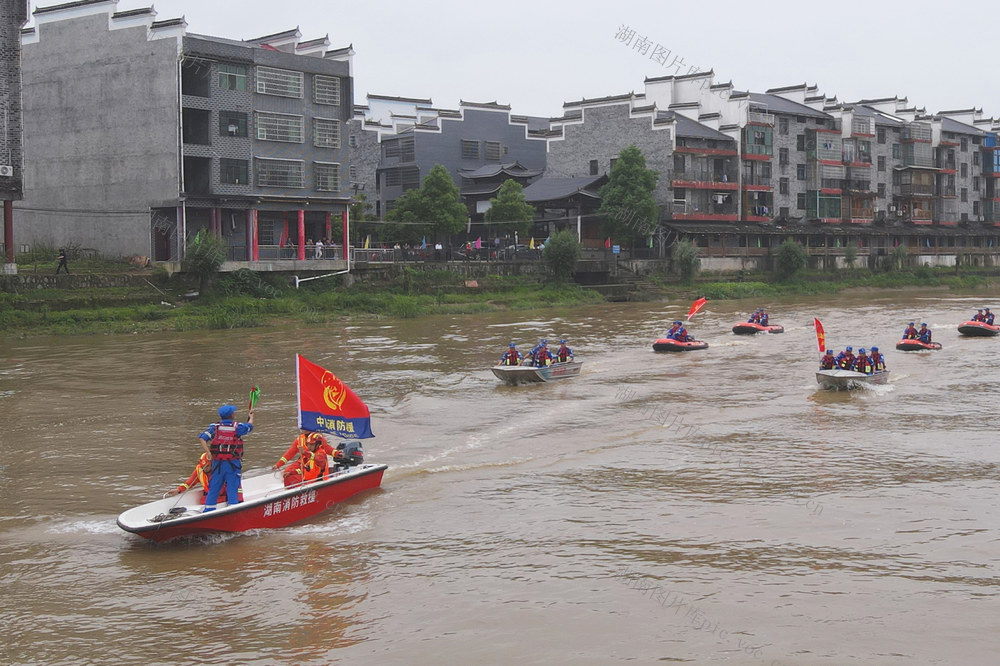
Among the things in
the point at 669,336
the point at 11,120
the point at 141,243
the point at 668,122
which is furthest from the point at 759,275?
the point at 11,120

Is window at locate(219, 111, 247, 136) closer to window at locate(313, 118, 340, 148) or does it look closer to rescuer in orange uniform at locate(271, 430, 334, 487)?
window at locate(313, 118, 340, 148)

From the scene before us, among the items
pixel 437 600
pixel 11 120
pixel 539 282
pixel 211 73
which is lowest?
pixel 437 600

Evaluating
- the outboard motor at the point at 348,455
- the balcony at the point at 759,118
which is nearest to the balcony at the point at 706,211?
the balcony at the point at 759,118

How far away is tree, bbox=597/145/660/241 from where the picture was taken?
68.2 metres

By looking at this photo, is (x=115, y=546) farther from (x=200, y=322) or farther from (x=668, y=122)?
(x=668, y=122)

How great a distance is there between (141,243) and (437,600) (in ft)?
139

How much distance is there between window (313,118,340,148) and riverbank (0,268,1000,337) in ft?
26.0

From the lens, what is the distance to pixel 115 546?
49.8 feet

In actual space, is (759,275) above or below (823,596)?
above

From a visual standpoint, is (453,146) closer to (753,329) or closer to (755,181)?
(755,181)

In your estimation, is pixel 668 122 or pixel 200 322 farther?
pixel 668 122

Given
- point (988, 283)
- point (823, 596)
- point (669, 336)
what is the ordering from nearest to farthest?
point (823, 596) < point (669, 336) < point (988, 283)

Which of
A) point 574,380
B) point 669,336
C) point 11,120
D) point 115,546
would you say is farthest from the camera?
point 11,120

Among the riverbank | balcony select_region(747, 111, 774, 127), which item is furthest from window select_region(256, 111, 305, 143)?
balcony select_region(747, 111, 774, 127)
